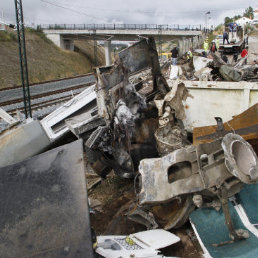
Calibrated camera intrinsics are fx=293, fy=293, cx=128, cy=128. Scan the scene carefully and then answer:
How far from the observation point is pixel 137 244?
2525 millimetres

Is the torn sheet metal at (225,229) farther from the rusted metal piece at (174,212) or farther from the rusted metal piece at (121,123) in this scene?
the rusted metal piece at (121,123)

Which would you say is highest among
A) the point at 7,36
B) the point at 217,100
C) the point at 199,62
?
the point at 7,36

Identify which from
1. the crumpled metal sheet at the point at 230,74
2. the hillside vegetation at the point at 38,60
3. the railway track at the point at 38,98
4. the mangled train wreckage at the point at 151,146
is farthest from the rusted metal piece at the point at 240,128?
the hillside vegetation at the point at 38,60

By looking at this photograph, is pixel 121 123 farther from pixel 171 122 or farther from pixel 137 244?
pixel 137 244

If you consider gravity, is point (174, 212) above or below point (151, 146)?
below

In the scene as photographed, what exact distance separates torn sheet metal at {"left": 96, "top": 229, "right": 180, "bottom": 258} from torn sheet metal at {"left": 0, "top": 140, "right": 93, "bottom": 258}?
1.29 ft

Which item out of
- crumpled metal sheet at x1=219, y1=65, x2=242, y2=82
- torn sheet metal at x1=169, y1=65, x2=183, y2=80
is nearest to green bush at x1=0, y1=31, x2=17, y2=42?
torn sheet metal at x1=169, y1=65, x2=183, y2=80

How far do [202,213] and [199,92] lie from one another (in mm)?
2993

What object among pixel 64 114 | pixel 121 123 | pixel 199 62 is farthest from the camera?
pixel 199 62

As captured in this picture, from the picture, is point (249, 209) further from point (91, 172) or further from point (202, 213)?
point (91, 172)

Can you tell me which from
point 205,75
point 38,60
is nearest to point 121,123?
point 205,75

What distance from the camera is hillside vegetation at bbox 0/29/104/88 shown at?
24.7 metres

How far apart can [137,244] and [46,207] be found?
1.00 meters

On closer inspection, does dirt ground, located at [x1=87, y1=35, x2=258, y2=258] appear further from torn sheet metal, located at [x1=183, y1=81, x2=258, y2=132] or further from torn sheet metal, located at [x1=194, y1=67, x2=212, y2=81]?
torn sheet metal, located at [x1=194, y1=67, x2=212, y2=81]
